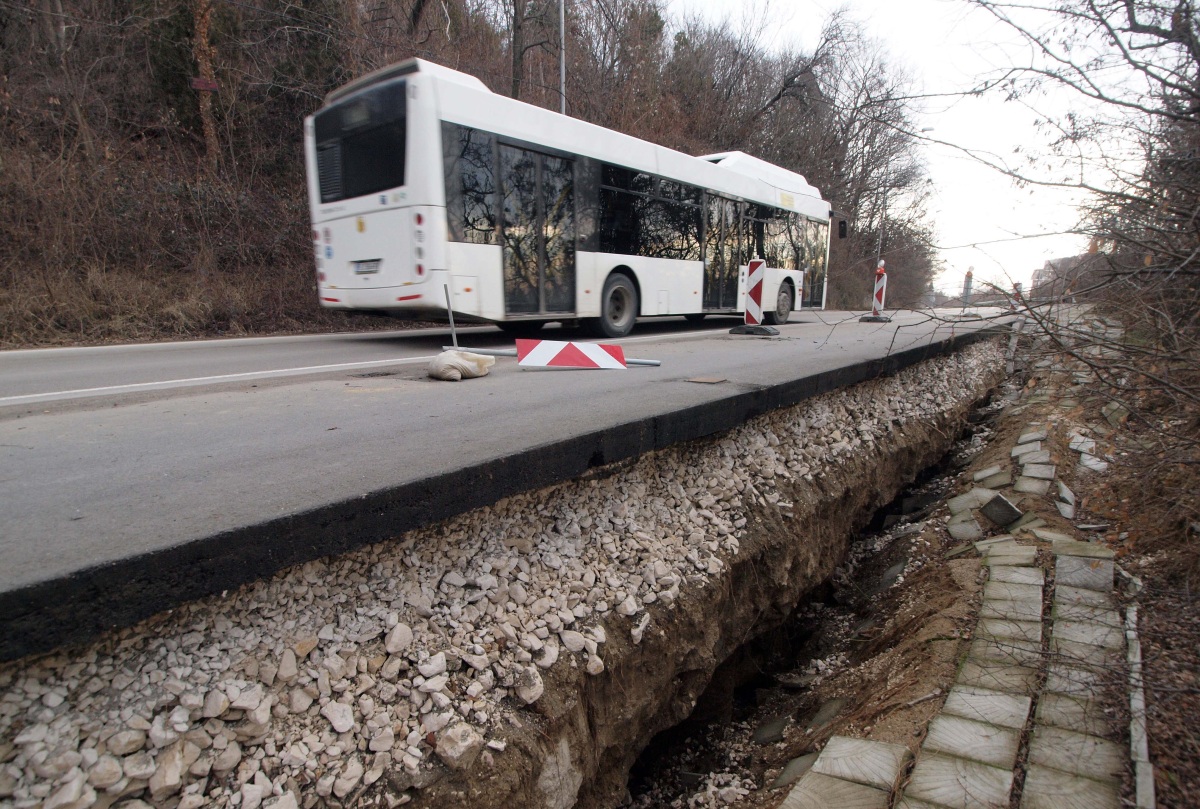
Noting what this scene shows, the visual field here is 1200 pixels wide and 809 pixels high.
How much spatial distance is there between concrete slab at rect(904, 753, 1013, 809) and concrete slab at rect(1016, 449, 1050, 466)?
12.6 feet

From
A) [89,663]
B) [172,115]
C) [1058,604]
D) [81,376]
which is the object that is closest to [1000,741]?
[1058,604]

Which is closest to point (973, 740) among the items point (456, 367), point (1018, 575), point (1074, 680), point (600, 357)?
point (1074, 680)

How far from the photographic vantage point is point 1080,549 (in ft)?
11.5

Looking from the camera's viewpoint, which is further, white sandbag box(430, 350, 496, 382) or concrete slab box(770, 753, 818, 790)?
white sandbag box(430, 350, 496, 382)

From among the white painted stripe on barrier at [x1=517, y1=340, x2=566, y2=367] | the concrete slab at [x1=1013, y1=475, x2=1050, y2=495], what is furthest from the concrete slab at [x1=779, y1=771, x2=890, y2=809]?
the white painted stripe on barrier at [x1=517, y1=340, x2=566, y2=367]

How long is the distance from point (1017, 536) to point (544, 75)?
71.5ft

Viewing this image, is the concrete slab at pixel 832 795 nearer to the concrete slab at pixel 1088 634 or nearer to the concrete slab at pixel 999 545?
the concrete slab at pixel 1088 634

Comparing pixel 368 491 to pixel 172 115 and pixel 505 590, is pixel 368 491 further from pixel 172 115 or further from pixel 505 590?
pixel 172 115

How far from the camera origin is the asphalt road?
179 cm

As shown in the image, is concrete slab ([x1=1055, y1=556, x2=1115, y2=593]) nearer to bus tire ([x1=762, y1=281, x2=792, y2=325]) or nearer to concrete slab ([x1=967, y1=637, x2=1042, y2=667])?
concrete slab ([x1=967, y1=637, x2=1042, y2=667])

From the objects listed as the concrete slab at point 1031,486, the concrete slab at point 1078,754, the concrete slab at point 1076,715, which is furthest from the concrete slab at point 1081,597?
the concrete slab at point 1031,486

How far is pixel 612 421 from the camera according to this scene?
3594 mm

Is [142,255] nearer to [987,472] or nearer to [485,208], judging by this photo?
[485,208]

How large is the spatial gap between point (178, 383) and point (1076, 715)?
6.23 meters
